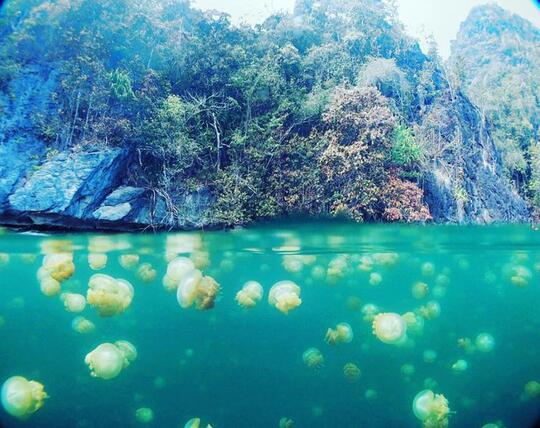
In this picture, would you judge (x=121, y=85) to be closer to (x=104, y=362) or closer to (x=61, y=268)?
(x=61, y=268)

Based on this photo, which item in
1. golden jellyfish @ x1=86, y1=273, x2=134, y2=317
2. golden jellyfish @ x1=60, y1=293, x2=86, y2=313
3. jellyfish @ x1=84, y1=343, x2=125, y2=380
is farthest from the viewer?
golden jellyfish @ x1=60, y1=293, x2=86, y2=313

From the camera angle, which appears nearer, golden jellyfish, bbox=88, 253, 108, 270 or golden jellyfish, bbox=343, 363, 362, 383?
golden jellyfish, bbox=343, 363, 362, 383

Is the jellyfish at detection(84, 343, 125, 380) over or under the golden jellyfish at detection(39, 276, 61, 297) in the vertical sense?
under

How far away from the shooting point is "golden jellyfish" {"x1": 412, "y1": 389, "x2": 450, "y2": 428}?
5797mm

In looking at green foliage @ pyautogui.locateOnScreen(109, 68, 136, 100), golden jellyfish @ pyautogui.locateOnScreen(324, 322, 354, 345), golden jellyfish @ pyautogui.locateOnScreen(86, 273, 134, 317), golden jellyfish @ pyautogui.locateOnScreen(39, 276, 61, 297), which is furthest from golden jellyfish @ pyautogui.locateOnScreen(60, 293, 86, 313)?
green foliage @ pyautogui.locateOnScreen(109, 68, 136, 100)

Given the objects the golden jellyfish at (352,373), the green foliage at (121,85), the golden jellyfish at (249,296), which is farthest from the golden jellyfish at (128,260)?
the golden jellyfish at (352,373)

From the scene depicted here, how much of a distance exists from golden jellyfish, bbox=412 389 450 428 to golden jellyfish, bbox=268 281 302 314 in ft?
7.57

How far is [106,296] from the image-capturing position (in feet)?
18.4

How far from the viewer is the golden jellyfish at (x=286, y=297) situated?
653cm

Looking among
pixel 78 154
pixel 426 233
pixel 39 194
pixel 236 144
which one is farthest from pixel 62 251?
pixel 426 233

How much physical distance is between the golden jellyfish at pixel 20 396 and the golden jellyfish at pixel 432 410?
520cm

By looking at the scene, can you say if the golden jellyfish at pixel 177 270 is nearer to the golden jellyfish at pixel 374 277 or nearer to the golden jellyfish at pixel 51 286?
the golden jellyfish at pixel 51 286

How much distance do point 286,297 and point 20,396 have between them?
12.5 feet

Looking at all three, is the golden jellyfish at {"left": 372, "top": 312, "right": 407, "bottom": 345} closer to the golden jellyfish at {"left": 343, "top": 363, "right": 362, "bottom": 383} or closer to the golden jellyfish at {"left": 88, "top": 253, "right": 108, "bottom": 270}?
the golden jellyfish at {"left": 343, "top": 363, "right": 362, "bottom": 383}
